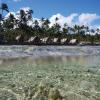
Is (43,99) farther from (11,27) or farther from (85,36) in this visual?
(85,36)

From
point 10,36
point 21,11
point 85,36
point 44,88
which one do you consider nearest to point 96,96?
point 44,88

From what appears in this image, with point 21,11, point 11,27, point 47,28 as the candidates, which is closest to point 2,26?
point 11,27

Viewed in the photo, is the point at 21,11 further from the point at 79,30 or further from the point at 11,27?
the point at 79,30

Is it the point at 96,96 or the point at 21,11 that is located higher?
the point at 21,11

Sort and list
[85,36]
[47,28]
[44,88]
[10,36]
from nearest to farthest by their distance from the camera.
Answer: [44,88] < [10,36] < [47,28] < [85,36]

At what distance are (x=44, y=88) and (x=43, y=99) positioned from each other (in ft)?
2.09

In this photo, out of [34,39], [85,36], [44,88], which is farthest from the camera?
[85,36]

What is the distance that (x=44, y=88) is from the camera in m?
7.02

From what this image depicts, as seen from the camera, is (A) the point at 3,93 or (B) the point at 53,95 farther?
(A) the point at 3,93

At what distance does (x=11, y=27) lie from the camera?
11156cm

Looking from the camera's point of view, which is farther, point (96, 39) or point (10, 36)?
point (96, 39)

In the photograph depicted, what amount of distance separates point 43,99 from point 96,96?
1422 mm

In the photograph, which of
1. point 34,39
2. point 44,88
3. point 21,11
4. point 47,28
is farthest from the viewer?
point 47,28

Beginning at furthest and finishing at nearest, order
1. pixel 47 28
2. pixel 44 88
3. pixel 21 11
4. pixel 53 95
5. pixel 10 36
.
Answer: pixel 47 28, pixel 21 11, pixel 10 36, pixel 44 88, pixel 53 95
